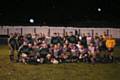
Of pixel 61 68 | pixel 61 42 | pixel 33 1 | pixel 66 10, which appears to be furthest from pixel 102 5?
pixel 61 68

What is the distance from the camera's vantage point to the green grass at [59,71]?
16.9 m

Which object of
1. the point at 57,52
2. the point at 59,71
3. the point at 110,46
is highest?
the point at 110,46

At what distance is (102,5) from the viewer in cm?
5622

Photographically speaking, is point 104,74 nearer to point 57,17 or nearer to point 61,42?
point 61,42

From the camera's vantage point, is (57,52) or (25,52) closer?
(25,52)

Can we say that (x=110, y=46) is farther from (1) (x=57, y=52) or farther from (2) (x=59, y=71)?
(2) (x=59, y=71)

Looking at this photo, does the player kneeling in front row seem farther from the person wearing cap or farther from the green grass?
the person wearing cap

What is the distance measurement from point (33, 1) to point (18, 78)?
130 feet

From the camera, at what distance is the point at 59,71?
1848 cm

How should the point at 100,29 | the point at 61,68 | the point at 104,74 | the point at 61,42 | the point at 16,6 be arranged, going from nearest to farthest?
the point at 104,74, the point at 61,68, the point at 61,42, the point at 100,29, the point at 16,6

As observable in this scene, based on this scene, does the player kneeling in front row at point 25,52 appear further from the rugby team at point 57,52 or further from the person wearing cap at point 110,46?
the person wearing cap at point 110,46

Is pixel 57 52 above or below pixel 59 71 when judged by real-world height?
above

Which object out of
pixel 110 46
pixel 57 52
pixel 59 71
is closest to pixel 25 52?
pixel 57 52

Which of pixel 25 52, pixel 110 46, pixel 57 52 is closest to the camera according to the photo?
pixel 25 52
